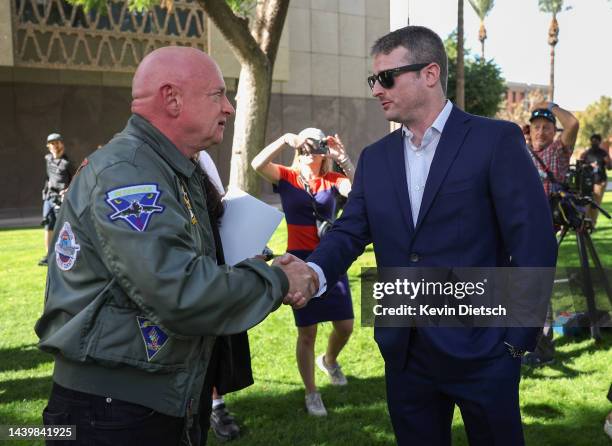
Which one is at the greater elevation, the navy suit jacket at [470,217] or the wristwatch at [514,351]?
the navy suit jacket at [470,217]

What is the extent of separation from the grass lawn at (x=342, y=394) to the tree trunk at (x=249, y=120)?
213 centimetres

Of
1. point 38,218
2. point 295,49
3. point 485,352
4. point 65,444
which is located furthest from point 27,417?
point 295,49

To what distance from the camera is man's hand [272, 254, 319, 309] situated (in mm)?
2436

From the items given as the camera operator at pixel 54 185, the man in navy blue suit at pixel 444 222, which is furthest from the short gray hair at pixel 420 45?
the camera operator at pixel 54 185

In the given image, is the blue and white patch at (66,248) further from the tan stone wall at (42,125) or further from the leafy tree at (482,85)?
the leafy tree at (482,85)

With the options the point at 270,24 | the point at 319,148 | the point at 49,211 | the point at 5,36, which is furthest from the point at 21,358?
the point at 5,36

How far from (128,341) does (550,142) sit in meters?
5.17

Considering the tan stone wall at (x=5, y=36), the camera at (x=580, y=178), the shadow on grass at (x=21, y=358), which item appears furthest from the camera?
the tan stone wall at (x=5, y=36)

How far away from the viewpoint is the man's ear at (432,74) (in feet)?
8.71

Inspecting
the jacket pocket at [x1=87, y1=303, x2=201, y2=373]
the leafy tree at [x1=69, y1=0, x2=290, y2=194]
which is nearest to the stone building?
the leafy tree at [x1=69, y1=0, x2=290, y2=194]

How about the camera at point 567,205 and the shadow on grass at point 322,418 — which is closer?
the shadow on grass at point 322,418

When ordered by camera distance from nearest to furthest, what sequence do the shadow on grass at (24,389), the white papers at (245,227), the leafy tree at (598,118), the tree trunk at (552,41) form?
the white papers at (245,227) → the shadow on grass at (24,389) → the tree trunk at (552,41) → the leafy tree at (598,118)

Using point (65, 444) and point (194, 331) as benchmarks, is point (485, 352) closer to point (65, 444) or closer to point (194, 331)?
point (194, 331)

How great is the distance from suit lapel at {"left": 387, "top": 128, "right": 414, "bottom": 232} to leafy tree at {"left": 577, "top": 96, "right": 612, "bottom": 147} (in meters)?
73.8
